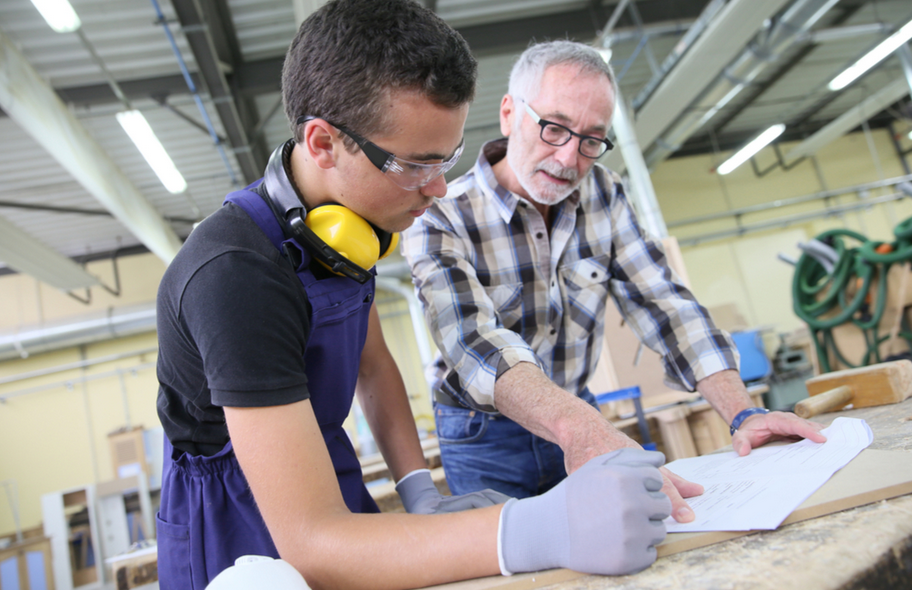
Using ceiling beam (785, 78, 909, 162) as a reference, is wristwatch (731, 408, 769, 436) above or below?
below

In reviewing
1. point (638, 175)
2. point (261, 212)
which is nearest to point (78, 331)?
point (638, 175)

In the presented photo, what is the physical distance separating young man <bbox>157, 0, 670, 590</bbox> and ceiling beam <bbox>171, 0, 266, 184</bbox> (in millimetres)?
4201

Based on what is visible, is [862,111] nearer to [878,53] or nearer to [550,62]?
[878,53]

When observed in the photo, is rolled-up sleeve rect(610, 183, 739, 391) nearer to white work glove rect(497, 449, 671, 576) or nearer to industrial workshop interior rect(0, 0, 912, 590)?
industrial workshop interior rect(0, 0, 912, 590)

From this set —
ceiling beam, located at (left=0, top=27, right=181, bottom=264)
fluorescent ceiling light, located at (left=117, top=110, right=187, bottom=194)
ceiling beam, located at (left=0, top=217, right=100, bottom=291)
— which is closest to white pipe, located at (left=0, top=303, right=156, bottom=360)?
ceiling beam, located at (left=0, top=217, right=100, bottom=291)

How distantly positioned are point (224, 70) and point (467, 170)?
3.08m

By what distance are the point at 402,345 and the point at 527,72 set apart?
30.4ft

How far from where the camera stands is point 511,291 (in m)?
1.44

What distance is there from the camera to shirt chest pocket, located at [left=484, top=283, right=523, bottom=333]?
1431 mm

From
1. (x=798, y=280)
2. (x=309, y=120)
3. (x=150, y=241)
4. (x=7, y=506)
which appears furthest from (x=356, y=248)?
(x=7, y=506)

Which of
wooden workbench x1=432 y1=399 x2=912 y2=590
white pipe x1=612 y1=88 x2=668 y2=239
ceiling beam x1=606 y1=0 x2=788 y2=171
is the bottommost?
wooden workbench x1=432 y1=399 x2=912 y2=590

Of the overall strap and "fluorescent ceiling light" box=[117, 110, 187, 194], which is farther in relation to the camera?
"fluorescent ceiling light" box=[117, 110, 187, 194]

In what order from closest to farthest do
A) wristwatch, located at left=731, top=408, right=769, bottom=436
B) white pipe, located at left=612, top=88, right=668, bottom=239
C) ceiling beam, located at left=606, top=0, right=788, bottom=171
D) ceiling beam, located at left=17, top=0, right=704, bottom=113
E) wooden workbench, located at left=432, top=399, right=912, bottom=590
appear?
wooden workbench, located at left=432, top=399, right=912, bottom=590, wristwatch, located at left=731, top=408, right=769, bottom=436, ceiling beam, located at left=606, top=0, right=788, bottom=171, ceiling beam, located at left=17, top=0, right=704, bottom=113, white pipe, located at left=612, top=88, right=668, bottom=239

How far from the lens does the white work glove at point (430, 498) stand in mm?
959
